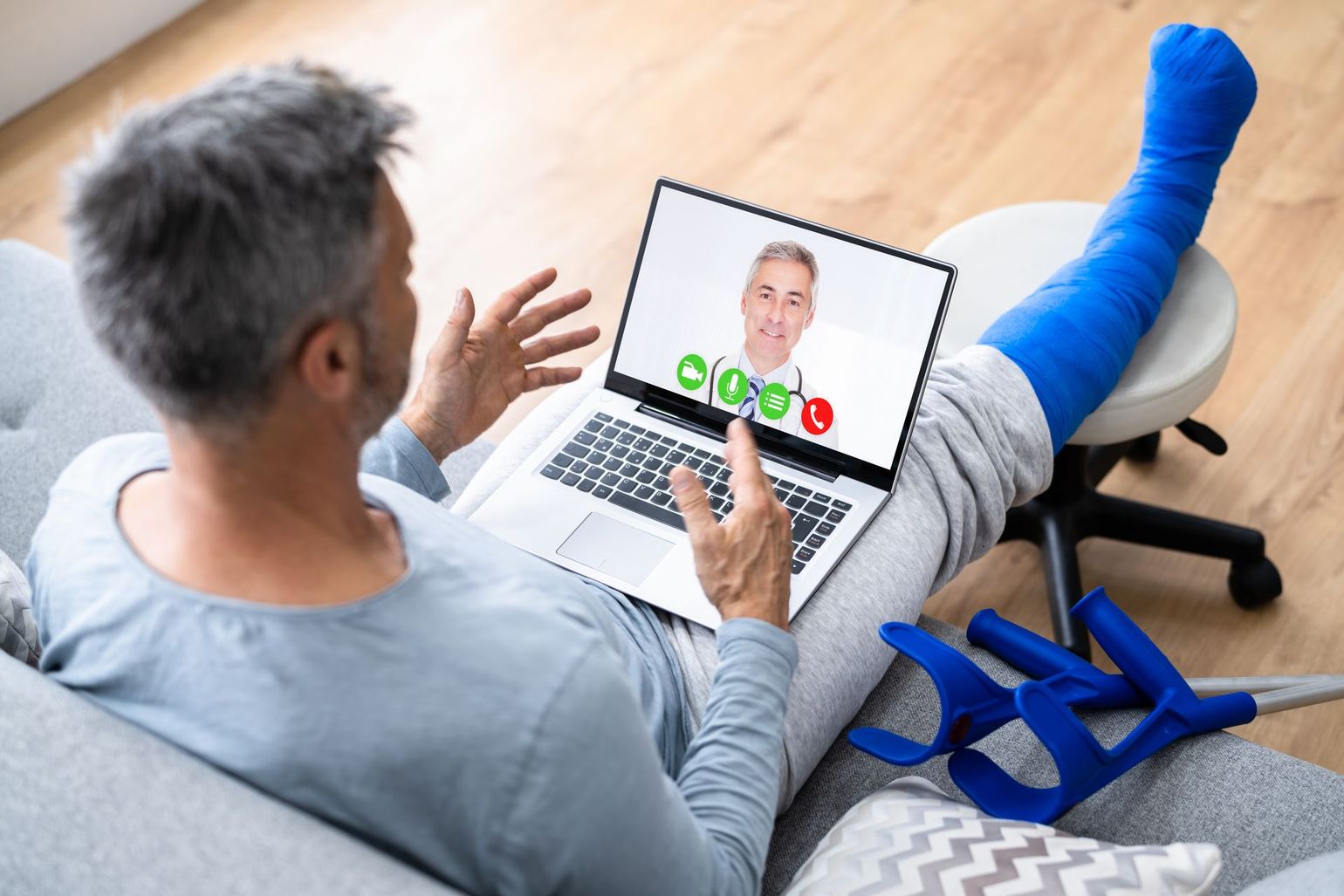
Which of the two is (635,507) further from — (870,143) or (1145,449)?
(870,143)

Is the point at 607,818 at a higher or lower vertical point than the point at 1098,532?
higher

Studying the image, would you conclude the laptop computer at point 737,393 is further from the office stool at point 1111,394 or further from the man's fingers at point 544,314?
the office stool at point 1111,394

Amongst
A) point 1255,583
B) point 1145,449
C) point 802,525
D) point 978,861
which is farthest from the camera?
point 1145,449

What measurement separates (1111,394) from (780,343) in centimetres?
45

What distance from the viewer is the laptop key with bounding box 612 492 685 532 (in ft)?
4.26

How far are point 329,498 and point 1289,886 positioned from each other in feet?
2.36

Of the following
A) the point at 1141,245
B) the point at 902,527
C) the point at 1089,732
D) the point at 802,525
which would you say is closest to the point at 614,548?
the point at 802,525

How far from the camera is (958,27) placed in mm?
2777

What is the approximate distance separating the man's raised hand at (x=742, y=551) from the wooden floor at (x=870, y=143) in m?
0.77

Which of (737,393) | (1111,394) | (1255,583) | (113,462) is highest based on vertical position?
(113,462)

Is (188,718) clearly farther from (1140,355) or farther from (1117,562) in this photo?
(1117,562)

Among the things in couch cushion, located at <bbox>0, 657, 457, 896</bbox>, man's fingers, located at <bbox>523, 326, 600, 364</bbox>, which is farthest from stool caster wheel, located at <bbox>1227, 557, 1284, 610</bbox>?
couch cushion, located at <bbox>0, 657, 457, 896</bbox>

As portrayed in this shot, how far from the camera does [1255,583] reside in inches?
68.1

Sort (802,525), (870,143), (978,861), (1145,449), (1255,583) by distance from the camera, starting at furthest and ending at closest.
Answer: (870,143) → (1145,449) → (1255,583) → (802,525) → (978,861)
